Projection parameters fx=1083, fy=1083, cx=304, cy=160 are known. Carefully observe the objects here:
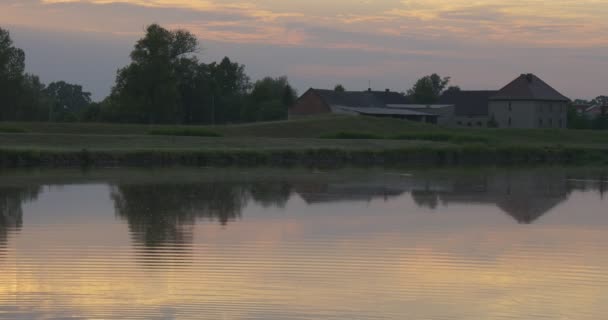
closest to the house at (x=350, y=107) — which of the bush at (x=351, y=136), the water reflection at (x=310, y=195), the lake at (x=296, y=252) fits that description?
the bush at (x=351, y=136)

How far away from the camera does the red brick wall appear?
4104 inches

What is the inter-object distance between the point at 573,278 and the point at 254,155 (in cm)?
3632

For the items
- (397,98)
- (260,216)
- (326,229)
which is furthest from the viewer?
(397,98)

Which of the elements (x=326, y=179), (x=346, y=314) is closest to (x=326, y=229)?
(x=346, y=314)

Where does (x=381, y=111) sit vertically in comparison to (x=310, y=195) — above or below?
above

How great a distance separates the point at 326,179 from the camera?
41688mm

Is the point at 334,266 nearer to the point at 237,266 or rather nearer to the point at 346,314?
the point at 237,266

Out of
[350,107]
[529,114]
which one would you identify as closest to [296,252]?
[350,107]

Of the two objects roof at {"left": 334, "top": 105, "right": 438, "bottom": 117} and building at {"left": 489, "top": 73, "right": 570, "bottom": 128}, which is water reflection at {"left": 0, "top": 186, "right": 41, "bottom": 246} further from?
building at {"left": 489, "top": 73, "right": 570, "bottom": 128}

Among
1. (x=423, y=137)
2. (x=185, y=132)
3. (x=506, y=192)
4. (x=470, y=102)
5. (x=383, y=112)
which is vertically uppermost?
(x=470, y=102)

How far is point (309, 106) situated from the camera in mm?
105438

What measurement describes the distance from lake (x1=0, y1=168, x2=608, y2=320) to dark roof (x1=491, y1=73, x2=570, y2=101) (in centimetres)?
7477

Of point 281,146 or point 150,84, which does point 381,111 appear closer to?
point 150,84

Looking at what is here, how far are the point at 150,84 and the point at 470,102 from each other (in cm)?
4098
